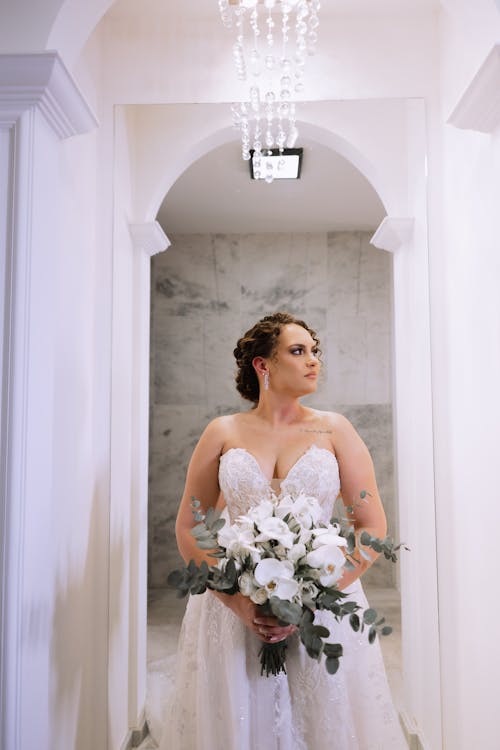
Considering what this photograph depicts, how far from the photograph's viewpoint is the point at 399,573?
2.02 metres

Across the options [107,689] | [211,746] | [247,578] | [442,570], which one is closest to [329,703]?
[211,746]

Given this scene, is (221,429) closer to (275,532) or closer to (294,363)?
(294,363)

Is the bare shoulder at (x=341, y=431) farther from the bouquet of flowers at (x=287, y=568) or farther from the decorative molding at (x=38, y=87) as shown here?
the decorative molding at (x=38, y=87)

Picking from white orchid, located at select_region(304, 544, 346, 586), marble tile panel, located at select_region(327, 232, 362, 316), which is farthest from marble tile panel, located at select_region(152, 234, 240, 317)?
white orchid, located at select_region(304, 544, 346, 586)

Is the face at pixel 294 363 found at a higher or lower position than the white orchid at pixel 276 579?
higher

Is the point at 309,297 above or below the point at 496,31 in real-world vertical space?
below

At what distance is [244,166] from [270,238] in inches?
12.1

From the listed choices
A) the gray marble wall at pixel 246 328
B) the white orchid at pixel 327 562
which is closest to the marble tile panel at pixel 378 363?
the gray marble wall at pixel 246 328

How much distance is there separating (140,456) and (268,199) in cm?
97

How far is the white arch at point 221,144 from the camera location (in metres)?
2.17

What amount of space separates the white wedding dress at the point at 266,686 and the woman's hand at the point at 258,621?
0.41 feet

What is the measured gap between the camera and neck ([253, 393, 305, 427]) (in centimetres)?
189

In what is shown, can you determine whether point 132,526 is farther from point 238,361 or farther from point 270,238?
point 270,238

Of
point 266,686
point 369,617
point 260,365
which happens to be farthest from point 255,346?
point 266,686
